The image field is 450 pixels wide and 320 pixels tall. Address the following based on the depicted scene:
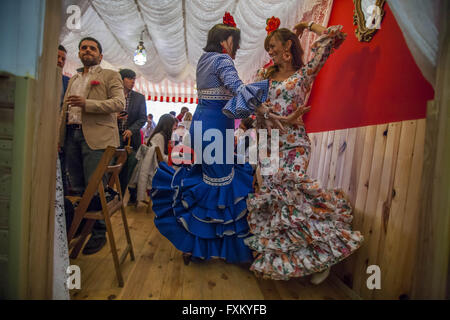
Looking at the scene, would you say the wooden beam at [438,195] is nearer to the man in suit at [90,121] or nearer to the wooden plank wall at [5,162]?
the wooden plank wall at [5,162]

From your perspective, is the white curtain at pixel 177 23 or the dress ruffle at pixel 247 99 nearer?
the dress ruffle at pixel 247 99

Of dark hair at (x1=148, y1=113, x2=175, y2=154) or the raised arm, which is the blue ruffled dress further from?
dark hair at (x1=148, y1=113, x2=175, y2=154)

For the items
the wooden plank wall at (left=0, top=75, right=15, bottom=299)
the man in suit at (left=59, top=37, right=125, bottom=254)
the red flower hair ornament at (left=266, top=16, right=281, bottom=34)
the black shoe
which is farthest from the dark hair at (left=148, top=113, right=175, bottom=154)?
the wooden plank wall at (left=0, top=75, right=15, bottom=299)

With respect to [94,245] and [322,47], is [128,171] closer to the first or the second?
[94,245]

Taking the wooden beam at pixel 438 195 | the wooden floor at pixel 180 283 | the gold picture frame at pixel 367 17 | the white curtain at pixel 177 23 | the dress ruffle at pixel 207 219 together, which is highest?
the white curtain at pixel 177 23

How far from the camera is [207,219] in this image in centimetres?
161

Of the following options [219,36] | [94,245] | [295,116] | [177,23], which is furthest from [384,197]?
[177,23]

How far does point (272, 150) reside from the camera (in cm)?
166

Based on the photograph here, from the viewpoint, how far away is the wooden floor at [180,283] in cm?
130

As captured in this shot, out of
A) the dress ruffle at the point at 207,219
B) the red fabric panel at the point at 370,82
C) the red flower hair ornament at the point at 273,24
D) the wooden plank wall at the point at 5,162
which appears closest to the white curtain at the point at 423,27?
the red fabric panel at the point at 370,82

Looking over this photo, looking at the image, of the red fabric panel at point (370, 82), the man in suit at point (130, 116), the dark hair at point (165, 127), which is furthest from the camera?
the dark hair at point (165, 127)

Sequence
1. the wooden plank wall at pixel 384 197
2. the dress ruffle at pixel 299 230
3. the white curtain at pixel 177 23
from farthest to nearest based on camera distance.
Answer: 1. the white curtain at pixel 177 23
2. the dress ruffle at pixel 299 230
3. the wooden plank wall at pixel 384 197

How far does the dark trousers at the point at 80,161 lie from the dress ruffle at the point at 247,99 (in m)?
1.26
